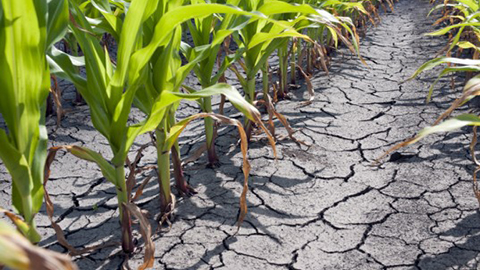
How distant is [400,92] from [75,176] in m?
1.83

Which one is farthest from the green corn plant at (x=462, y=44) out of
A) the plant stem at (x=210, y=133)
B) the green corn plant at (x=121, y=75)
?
the plant stem at (x=210, y=133)

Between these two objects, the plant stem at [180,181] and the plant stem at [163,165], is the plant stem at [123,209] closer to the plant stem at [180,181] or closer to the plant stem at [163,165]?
the plant stem at [163,165]

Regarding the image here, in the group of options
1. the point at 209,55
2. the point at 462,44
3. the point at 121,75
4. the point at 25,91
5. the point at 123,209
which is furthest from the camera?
the point at 462,44

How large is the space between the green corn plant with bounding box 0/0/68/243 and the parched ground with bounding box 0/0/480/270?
0.42 m

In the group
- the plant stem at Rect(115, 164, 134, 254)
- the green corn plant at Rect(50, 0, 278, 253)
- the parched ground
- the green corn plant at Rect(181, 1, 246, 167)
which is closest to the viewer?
the green corn plant at Rect(50, 0, 278, 253)

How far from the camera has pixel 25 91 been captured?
1.17 metres

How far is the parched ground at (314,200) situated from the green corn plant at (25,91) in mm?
416

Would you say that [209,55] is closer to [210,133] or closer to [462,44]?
[210,133]

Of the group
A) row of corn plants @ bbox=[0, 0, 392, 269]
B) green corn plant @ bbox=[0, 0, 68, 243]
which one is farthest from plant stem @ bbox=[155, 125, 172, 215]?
green corn plant @ bbox=[0, 0, 68, 243]

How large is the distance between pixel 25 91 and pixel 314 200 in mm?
1104

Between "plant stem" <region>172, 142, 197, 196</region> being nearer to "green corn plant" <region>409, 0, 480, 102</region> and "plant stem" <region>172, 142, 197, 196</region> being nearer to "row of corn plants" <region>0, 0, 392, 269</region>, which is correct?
"row of corn plants" <region>0, 0, 392, 269</region>

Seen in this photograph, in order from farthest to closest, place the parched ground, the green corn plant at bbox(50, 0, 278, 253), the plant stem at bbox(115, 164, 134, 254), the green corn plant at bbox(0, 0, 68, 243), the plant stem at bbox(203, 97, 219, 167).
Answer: the plant stem at bbox(203, 97, 219, 167) < the parched ground < the plant stem at bbox(115, 164, 134, 254) < the green corn plant at bbox(50, 0, 278, 253) < the green corn plant at bbox(0, 0, 68, 243)

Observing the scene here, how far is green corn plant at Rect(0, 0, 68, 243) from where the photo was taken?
1119 millimetres

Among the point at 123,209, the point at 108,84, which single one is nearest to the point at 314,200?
the point at 123,209
